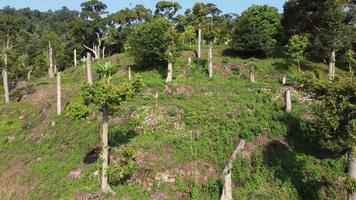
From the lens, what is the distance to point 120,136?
22.2m

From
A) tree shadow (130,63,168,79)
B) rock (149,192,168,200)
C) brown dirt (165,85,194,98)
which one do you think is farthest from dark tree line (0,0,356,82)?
rock (149,192,168,200)

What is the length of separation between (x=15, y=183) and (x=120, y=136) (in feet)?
18.2

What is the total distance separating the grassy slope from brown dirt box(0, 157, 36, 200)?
0.06 meters

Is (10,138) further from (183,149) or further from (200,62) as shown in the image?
(200,62)

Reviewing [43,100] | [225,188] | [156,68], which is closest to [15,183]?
[225,188]

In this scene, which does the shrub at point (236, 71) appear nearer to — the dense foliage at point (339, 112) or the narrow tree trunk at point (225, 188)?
the dense foliage at point (339, 112)

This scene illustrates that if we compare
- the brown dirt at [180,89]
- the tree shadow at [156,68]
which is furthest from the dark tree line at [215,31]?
the brown dirt at [180,89]

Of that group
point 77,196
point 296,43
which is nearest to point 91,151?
point 77,196

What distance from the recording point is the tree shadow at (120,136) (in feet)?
69.9

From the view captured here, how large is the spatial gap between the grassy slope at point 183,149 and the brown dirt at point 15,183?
0.06 m

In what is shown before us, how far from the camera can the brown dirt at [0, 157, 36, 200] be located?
65.3 ft

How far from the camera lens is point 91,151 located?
2178 cm

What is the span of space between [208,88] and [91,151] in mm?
11037

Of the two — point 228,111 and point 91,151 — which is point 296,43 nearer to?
point 228,111
